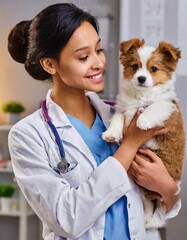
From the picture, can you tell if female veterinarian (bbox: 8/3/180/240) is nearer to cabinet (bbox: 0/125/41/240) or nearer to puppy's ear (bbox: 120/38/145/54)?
puppy's ear (bbox: 120/38/145/54)

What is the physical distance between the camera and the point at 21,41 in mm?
1492

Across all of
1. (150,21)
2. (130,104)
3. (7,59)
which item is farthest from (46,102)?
(7,59)

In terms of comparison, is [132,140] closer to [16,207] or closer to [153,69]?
[153,69]

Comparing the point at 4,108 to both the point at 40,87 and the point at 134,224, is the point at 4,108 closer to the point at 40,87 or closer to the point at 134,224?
the point at 40,87

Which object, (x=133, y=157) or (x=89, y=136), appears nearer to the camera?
(x=133, y=157)

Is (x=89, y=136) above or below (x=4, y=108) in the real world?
above

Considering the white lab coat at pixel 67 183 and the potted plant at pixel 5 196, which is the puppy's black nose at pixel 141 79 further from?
the potted plant at pixel 5 196

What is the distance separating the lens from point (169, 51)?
1.44 metres

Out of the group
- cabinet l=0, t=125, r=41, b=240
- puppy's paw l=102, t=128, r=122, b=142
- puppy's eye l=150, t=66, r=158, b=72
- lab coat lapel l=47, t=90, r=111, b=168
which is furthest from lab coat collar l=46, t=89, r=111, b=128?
cabinet l=0, t=125, r=41, b=240

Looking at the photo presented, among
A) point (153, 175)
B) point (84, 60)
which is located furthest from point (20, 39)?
point (153, 175)

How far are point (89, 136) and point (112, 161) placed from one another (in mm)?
187

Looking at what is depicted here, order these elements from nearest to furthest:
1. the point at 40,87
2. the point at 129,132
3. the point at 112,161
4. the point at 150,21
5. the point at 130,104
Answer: the point at 112,161 < the point at 129,132 < the point at 130,104 < the point at 150,21 < the point at 40,87

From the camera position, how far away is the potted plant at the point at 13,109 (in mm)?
3451

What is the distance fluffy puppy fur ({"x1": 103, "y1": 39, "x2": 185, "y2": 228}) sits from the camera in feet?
4.78
